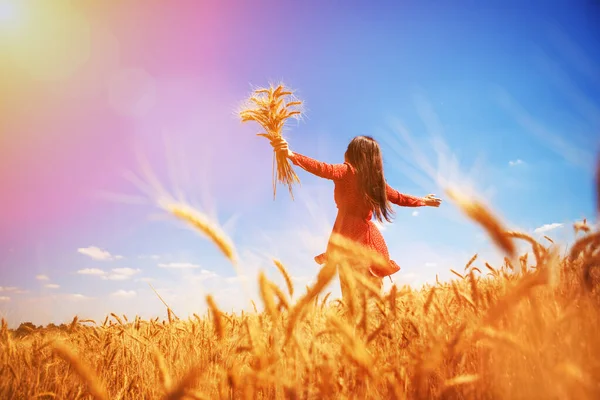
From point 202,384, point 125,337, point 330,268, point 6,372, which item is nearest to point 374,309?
point 330,268

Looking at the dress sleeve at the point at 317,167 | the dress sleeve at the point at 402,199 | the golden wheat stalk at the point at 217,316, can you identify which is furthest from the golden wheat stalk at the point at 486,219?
the dress sleeve at the point at 402,199

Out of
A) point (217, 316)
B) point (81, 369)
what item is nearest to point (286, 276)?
point (217, 316)

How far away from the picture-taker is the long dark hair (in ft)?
14.5

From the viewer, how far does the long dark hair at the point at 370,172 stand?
4.42 m

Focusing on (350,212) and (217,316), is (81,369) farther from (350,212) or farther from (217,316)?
(350,212)

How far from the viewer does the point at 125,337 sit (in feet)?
7.82

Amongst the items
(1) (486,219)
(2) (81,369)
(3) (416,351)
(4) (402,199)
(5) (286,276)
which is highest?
(4) (402,199)

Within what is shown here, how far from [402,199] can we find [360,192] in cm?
76

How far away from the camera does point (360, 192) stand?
4.39 metres

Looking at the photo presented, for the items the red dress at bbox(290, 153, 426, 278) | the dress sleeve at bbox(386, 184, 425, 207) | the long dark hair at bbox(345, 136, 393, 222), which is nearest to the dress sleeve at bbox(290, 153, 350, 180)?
the red dress at bbox(290, 153, 426, 278)

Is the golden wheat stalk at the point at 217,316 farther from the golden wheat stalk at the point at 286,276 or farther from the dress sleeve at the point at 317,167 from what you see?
the dress sleeve at the point at 317,167

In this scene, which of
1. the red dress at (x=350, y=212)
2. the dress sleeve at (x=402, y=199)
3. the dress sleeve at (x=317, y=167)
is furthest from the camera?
the dress sleeve at (x=402, y=199)

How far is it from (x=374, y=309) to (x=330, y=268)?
84cm

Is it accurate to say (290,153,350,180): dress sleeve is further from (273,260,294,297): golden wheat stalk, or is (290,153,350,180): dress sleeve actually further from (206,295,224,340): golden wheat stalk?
(206,295,224,340): golden wheat stalk
